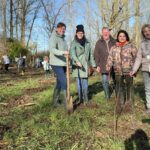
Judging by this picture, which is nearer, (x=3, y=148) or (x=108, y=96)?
(x=3, y=148)

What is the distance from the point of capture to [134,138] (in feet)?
20.4

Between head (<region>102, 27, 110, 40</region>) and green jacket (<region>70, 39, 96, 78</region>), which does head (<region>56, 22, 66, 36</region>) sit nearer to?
green jacket (<region>70, 39, 96, 78</region>)

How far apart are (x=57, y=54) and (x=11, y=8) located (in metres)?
39.3

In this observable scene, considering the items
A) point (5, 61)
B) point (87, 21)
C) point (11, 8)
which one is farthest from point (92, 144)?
point (11, 8)

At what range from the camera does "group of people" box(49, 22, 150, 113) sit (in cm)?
815

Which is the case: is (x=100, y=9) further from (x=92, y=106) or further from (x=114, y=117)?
(x=114, y=117)

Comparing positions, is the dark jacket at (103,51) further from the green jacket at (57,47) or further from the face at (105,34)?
the green jacket at (57,47)

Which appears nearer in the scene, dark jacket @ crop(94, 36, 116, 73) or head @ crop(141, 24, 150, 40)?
head @ crop(141, 24, 150, 40)

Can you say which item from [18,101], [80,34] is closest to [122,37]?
[80,34]

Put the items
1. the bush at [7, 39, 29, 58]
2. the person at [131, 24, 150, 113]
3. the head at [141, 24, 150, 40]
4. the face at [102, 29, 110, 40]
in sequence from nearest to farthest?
the head at [141, 24, 150, 40], the person at [131, 24, 150, 113], the face at [102, 29, 110, 40], the bush at [7, 39, 29, 58]

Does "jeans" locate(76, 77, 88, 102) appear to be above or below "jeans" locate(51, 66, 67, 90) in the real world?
below

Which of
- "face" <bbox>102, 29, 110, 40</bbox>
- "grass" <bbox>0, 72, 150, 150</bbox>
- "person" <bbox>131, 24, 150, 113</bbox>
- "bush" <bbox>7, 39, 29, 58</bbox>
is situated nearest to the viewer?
"grass" <bbox>0, 72, 150, 150</bbox>

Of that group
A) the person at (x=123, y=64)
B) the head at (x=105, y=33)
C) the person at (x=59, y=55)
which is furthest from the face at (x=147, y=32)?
the person at (x=59, y=55)

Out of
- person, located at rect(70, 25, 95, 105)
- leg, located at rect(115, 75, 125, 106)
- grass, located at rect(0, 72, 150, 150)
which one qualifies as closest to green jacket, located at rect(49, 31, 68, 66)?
person, located at rect(70, 25, 95, 105)
